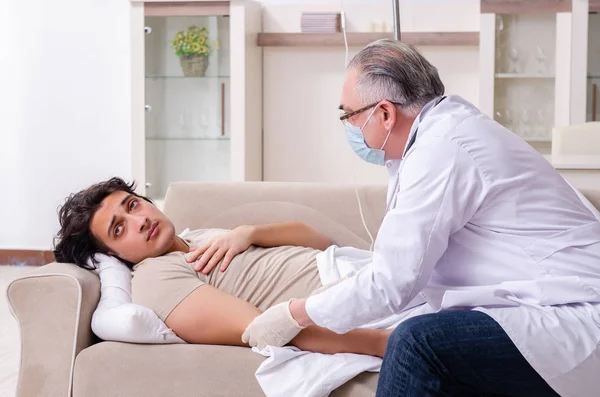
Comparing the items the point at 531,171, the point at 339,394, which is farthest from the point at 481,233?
the point at 339,394

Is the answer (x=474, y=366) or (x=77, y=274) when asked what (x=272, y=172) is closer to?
(x=77, y=274)

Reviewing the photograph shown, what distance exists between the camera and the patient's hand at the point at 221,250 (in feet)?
6.85

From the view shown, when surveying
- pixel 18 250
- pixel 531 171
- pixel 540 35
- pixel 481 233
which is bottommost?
pixel 18 250

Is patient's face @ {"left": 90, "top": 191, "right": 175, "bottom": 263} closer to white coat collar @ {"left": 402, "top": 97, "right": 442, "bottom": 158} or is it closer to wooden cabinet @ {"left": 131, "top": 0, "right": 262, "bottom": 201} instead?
white coat collar @ {"left": 402, "top": 97, "right": 442, "bottom": 158}

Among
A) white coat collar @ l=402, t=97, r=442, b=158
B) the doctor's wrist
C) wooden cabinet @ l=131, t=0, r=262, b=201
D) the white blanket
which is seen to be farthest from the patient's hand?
wooden cabinet @ l=131, t=0, r=262, b=201

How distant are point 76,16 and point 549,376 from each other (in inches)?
159

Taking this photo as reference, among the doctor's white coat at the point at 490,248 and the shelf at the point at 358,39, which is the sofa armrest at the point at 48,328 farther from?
the shelf at the point at 358,39

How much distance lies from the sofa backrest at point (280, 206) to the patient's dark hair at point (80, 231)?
32 centimetres

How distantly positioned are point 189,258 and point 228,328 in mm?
308

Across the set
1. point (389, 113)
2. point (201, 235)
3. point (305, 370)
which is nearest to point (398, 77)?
point (389, 113)

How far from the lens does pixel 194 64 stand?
4.40m

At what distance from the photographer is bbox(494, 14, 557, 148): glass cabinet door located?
4254 millimetres

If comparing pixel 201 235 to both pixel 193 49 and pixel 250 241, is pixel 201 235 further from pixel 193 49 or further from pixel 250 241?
pixel 193 49

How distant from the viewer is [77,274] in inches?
75.9
